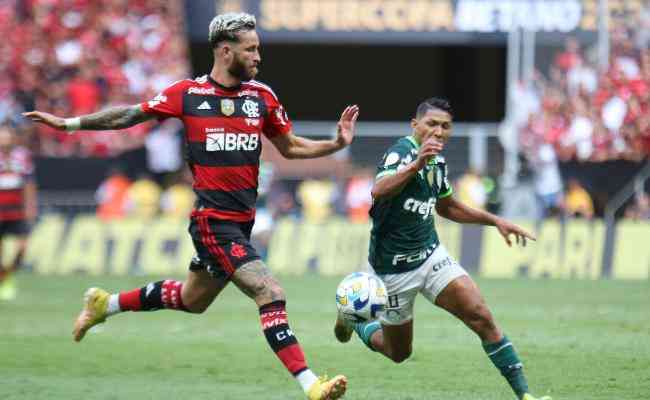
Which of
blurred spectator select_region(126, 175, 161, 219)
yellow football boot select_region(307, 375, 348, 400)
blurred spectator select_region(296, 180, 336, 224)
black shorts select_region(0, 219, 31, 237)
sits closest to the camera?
yellow football boot select_region(307, 375, 348, 400)

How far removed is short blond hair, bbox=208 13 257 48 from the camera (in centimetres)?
875

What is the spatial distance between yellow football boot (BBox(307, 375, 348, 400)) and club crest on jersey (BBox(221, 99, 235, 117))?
2.03m

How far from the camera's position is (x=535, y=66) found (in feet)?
90.6

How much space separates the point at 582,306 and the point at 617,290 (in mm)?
2530

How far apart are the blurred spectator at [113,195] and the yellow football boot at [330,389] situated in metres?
17.6

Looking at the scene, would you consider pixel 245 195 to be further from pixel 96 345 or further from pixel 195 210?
pixel 96 345

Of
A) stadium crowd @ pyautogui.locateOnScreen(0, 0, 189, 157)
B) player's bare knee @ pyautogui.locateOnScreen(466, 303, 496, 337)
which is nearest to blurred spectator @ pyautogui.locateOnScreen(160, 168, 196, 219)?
stadium crowd @ pyautogui.locateOnScreen(0, 0, 189, 157)

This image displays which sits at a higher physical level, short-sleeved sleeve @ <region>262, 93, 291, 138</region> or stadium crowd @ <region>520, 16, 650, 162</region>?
short-sleeved sleeve @ <region>262, 93, 291, 138</region>

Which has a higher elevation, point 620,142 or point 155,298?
point 155,298

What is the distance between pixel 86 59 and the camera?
28422 millimetres

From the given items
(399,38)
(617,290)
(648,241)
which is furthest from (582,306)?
(399,38)

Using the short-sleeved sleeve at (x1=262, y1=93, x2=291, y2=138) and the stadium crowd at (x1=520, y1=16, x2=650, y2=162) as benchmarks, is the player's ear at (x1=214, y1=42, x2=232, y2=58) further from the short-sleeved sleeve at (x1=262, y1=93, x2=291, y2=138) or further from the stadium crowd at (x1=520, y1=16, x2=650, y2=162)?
the stadium crowd at (x1=520, y1=16, x2=650, y2=162)

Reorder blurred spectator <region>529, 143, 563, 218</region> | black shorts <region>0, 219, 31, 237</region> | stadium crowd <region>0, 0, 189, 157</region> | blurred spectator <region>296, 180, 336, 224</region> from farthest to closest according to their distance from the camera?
stadium crowd <region>0, 0, 189, 157</region> < blurred spectator <region>296, 180, 336, 224</region> < blurred spectator <region>529, 143, 563, 218</region> < black shorts <region>0, 219, 31, 237</region>

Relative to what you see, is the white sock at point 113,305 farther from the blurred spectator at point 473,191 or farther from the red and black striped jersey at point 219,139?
the blurred spectator at point 473,191
